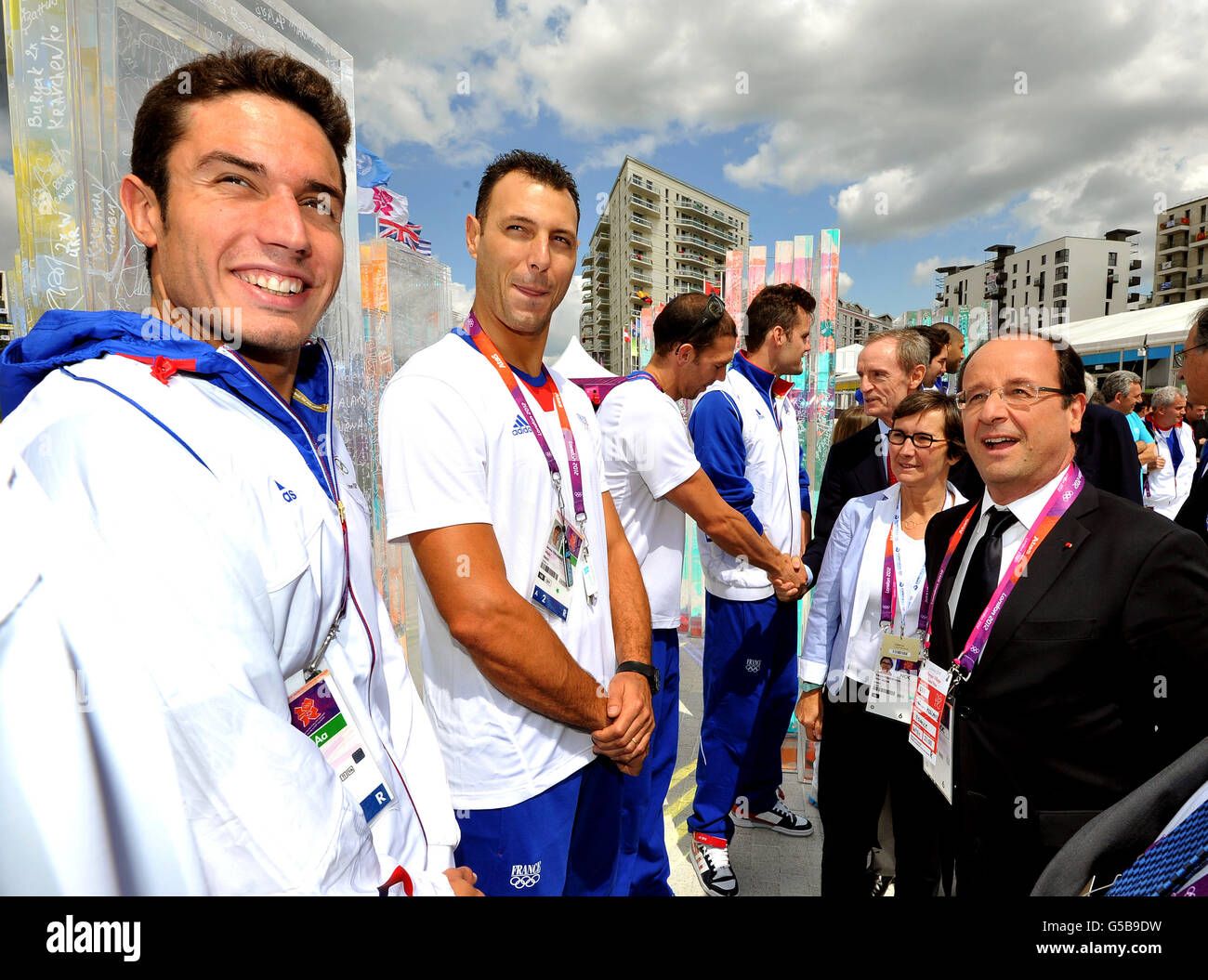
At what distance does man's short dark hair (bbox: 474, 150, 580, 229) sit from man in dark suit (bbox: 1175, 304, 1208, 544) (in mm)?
2774

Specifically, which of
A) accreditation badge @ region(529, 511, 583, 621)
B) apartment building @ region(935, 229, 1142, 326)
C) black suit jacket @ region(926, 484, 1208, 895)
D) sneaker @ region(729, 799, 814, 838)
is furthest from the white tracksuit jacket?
apartment building @ region(935, 229, 1142, 326)

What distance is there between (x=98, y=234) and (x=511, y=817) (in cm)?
178

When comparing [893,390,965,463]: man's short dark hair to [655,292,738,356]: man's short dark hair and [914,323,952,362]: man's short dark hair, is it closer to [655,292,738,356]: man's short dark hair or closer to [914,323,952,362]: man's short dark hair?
[655,292,738,356]: man's short dark hair

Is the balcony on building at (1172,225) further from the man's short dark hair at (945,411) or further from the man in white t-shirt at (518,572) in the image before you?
the man in white t-shirt at (518,572)

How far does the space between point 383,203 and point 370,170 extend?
70 centimetres

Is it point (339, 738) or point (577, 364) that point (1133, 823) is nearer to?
point (339, 738)

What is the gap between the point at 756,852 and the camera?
3.06 meters

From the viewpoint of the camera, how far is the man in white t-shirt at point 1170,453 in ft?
23.0

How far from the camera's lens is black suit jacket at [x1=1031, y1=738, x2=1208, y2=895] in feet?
2.76

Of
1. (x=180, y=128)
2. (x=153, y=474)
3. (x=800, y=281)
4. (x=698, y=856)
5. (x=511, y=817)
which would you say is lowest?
(x=698, y=856)
